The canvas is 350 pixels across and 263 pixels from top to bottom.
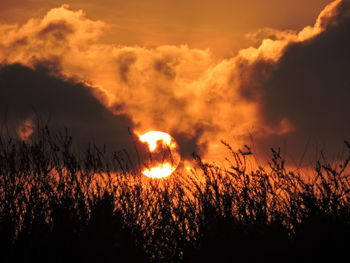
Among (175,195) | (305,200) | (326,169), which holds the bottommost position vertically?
(305,200)

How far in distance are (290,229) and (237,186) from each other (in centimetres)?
94

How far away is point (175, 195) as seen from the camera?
6.56 m

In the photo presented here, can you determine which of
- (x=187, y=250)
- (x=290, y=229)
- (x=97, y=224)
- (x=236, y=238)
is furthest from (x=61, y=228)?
(x=290, y=229)

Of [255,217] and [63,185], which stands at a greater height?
[63,185]

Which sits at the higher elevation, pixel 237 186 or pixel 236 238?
pixel 237 186

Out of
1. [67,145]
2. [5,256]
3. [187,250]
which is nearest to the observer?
[5,256]

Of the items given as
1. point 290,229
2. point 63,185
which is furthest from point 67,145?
point 290,229

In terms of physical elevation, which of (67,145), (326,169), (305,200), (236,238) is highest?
(67,145)

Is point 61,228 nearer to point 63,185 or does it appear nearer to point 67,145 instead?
point 63,185

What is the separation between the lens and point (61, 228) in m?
5.14

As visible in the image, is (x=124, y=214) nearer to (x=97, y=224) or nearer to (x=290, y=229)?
(x=97, y=224)

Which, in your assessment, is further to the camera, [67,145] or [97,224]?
[67,145]

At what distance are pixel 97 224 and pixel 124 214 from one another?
2.86 ft

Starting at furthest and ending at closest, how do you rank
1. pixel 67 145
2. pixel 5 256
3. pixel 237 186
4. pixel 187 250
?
pixel 67 145 → pixel 237 186 → pixel 187 250 → pixel 5 256
